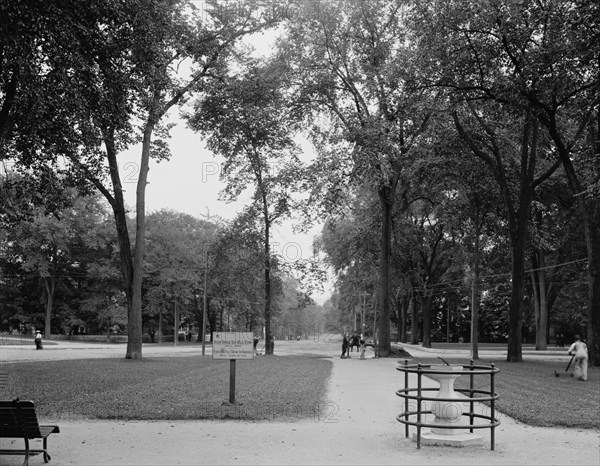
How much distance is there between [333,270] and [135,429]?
4390 centimetres

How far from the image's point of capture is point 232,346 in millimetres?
12883

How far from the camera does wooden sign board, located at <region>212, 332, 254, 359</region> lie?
12.8 meters

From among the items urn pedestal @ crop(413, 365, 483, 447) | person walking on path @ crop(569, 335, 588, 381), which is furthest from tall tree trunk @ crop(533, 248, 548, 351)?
urn pedestal @ crop(413, 365, 483, 447)

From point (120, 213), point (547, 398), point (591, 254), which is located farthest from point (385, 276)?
point (547, 398)

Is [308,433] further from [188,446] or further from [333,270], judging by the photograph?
[333,270]

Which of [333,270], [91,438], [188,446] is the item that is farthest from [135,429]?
[333,270]

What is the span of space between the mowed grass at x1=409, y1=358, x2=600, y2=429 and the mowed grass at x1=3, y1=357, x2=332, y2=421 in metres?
3.96

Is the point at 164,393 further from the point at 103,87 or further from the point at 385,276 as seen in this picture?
the point at 385,276

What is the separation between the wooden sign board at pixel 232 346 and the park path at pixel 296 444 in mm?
1930

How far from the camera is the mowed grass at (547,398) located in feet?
38.5

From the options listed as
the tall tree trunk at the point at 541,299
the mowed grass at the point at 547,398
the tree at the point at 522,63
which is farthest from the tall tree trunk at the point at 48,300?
the mowed grass at the point at 547,398

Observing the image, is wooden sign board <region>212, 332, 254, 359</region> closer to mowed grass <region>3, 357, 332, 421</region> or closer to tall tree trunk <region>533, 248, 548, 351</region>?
mowed grass <region>3, 357, 332, 421</region>

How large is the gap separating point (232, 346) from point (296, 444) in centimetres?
399

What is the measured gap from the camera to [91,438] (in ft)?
31.2
